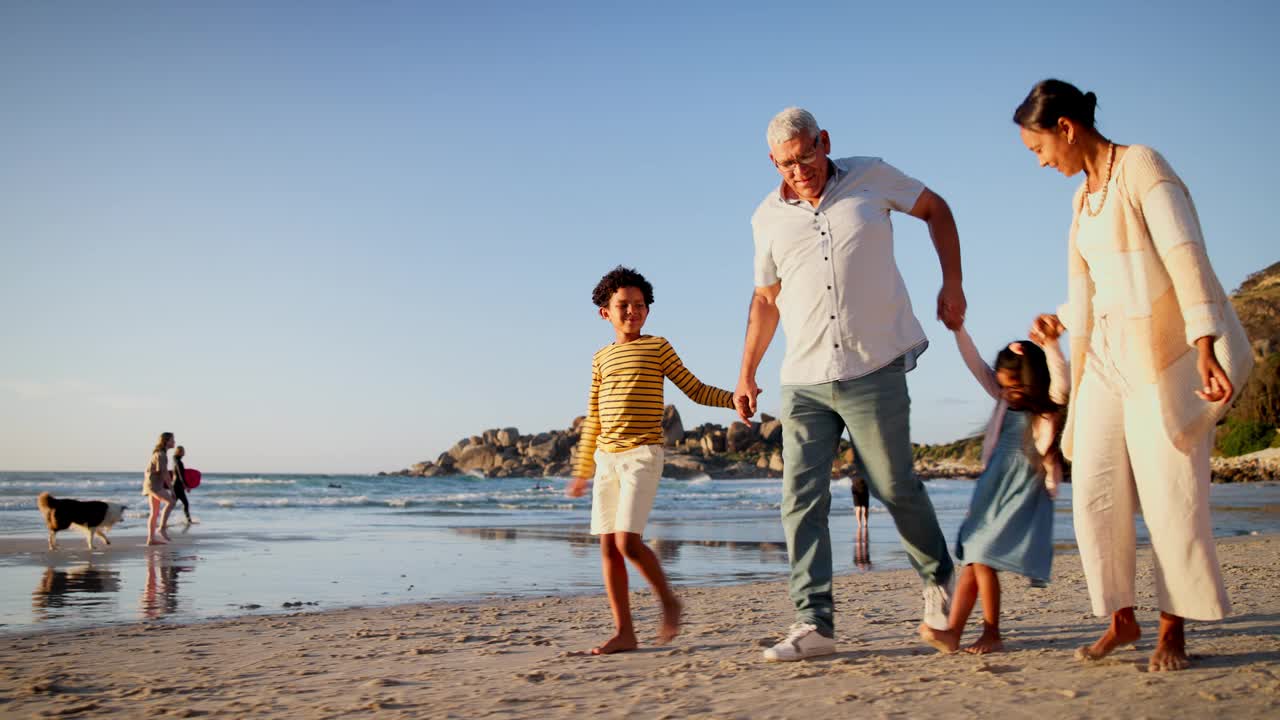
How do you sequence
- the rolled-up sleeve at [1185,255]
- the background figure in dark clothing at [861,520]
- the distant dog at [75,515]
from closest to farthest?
the rolled-up sleeve at [1185,255] → the background figure in dark clothing at [861,520] → the distant dog at [75,515]

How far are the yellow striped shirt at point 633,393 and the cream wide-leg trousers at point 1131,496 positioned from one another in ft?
4.86

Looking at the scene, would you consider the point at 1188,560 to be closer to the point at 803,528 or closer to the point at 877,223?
the point at 803,528

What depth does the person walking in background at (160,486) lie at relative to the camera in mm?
11895

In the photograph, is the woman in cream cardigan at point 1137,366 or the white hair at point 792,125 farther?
the white hair at point 792,125

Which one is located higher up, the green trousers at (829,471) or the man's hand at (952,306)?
the man's hand at (952,306)

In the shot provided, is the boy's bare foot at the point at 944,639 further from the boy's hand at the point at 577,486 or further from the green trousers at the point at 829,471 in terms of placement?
the boy's hand at the point at 577,486

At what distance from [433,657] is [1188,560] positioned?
2784mm

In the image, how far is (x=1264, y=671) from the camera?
3094 mm

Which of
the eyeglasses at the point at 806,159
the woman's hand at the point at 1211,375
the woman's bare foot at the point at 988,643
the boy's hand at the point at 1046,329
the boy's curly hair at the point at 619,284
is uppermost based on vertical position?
the eyeglasses at the point at 806,159

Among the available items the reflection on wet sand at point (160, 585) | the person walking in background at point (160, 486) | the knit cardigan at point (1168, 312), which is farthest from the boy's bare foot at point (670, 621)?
the person walking in background at point (160, 486)

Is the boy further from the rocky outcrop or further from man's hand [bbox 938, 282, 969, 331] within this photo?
the rocky outcrop

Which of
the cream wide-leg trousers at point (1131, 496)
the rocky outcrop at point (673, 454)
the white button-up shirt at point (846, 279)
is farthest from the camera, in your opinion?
the rocky outcrop at point (673, 454)

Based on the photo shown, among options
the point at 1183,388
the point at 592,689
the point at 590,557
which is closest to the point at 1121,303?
the point at 1183,388

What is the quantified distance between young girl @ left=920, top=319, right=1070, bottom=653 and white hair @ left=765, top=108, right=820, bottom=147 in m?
0.99
